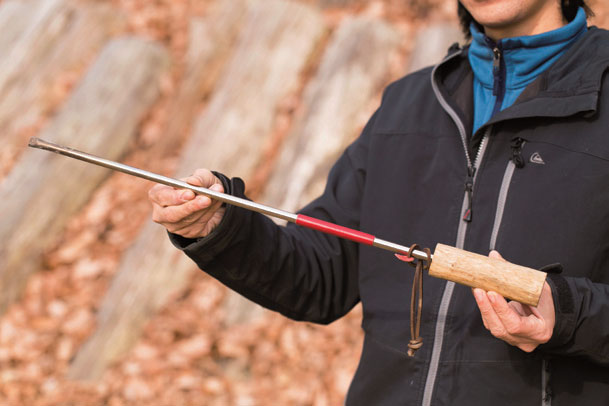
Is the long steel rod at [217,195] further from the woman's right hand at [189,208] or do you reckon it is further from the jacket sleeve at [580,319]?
the jacket sleeve at [580,319]

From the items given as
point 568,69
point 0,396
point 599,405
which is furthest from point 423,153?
point 0,396

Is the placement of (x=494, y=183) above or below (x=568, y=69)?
below

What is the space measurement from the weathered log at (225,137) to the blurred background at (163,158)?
16mm

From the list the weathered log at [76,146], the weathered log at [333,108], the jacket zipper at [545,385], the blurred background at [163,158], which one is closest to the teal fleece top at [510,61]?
the jacket zipper at [545,385]

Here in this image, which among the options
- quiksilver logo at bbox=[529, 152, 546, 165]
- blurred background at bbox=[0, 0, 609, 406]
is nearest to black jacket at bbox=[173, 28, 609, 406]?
quiksilver logo at bbox=[529, 152, 546, 165]

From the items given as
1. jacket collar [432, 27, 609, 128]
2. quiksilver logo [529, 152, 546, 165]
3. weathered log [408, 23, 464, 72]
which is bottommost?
quiksilver logo [529, 152, 546, 165]

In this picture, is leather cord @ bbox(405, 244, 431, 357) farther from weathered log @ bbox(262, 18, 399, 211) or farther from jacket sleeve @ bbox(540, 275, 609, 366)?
weathered log @ bbox(262, 18, 399, 211)

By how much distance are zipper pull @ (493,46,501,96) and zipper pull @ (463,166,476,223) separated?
34 cm

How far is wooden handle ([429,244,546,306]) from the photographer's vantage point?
1.68 m

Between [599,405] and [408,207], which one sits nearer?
[599,405]

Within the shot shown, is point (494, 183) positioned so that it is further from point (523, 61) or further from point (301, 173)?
point (301, 173)

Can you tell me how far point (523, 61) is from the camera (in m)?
2.18

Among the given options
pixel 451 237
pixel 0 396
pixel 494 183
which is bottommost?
pixel 0 396

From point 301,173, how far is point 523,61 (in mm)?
3290
